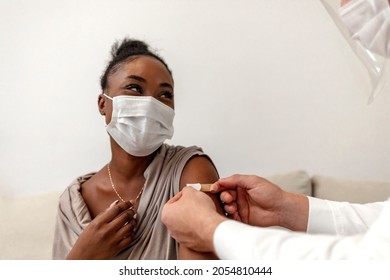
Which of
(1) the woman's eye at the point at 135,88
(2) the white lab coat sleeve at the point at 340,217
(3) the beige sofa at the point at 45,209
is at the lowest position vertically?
(3) the beige sofa at the point at 45,209

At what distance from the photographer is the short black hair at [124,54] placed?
1350mm

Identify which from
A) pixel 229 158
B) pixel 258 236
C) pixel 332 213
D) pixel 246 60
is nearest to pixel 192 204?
pixel 258 236

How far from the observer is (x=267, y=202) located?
102 cm

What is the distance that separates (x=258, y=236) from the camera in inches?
26.1

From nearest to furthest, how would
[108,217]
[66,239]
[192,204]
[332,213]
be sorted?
[192,204] < [332,213] < [108,217] < [66,239]

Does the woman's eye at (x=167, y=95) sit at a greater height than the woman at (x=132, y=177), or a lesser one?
greater

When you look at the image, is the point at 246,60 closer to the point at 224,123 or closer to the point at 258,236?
the point at 224,123

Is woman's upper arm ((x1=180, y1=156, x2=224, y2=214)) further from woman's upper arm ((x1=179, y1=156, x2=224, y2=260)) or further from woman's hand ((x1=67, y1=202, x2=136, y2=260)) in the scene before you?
woman's hand ((x1=67, y1=202, x2=136, y2=260))

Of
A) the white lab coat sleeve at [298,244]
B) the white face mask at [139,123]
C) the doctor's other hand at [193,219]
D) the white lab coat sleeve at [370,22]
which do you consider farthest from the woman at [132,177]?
the white lab coat sleeve at [370,22]

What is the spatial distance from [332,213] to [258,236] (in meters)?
0.42

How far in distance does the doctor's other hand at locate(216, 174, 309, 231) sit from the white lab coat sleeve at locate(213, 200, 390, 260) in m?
0.34

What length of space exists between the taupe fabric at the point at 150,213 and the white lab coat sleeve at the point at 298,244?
0.46 m

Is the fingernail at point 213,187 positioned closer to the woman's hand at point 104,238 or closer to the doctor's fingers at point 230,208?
the doctor's fingers at point 230,208

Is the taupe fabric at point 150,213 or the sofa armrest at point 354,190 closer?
the taupe fabric at point 150,213
